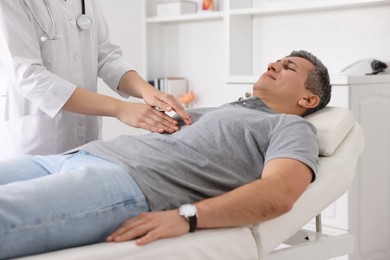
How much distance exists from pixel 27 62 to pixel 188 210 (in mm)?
793

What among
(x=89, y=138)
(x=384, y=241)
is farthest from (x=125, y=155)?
(x=384, y=241)

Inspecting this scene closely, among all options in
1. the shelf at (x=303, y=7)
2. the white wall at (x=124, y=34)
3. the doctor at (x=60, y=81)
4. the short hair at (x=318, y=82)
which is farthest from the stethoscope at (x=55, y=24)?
the white wall at (x=124, y=34)

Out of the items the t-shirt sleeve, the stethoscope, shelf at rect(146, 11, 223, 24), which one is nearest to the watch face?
the t-shirt sleeve

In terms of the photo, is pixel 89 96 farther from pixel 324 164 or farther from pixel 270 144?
pixel 324 164

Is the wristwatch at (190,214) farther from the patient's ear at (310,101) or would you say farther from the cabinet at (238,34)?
the cabinet at (238,34)

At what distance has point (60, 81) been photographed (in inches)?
81.1

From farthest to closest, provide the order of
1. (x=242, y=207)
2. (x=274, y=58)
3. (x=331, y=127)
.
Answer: (x=274, y=58) → (x=331, y=127) → (x=242, y=207)

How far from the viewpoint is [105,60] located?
241 centimetres

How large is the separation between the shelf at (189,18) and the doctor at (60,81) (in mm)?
1506

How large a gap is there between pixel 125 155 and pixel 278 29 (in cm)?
210

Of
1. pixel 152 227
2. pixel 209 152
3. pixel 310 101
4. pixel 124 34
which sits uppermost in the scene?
pixel 124 34

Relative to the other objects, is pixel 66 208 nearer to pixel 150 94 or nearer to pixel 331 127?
pixel 150 94

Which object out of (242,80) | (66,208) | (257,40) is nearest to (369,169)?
(242,80)

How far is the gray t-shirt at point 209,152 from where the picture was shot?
1.72m
